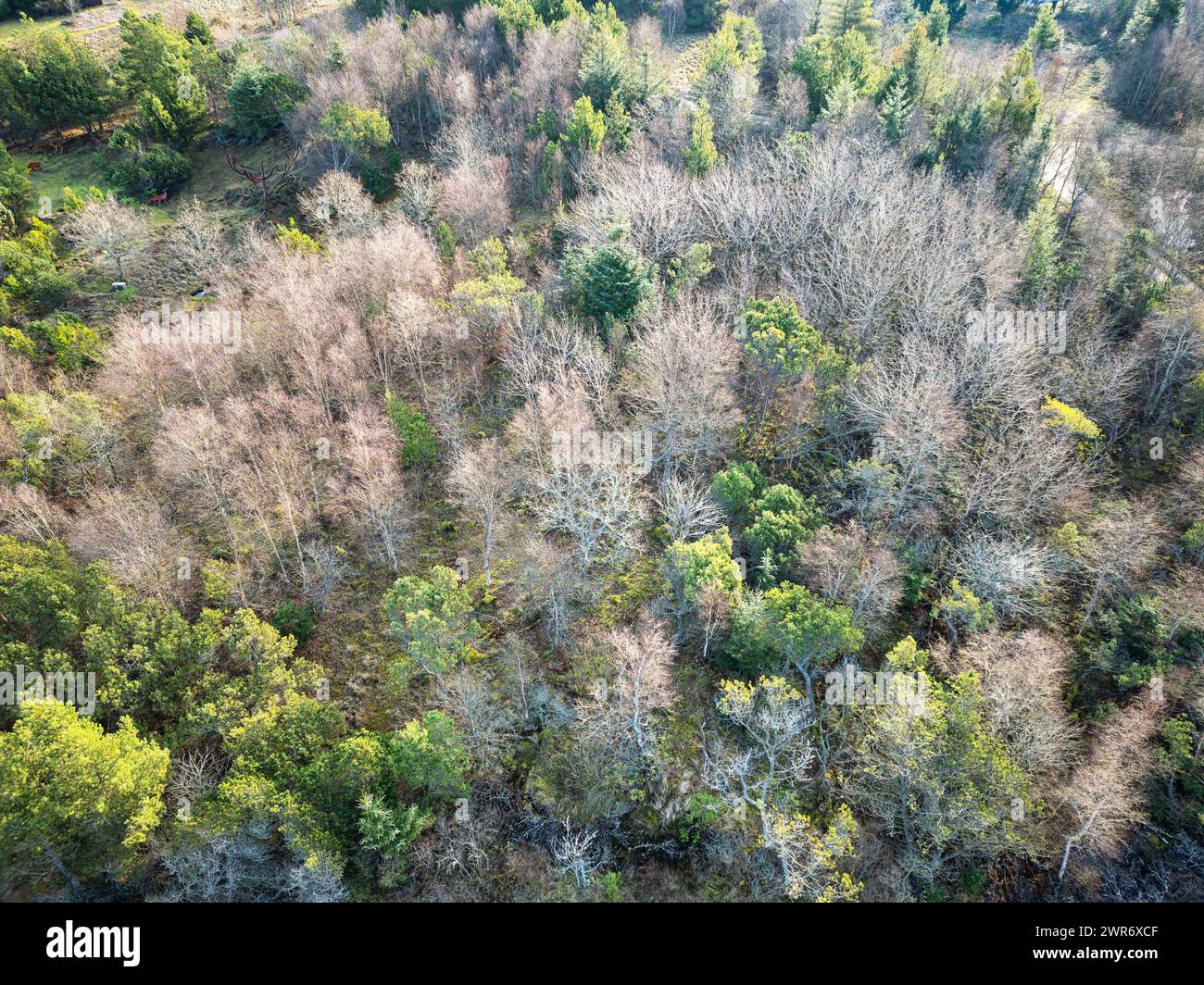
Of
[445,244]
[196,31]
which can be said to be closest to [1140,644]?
[445,244]

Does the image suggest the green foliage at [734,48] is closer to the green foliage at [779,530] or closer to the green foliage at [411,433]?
the green foliage at [411,433]

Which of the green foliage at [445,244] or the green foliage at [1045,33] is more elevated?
the green foliage at [1045,33]

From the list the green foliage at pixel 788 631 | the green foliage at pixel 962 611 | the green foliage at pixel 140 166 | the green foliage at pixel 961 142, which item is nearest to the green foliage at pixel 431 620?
the green foliage at pixel 788 631

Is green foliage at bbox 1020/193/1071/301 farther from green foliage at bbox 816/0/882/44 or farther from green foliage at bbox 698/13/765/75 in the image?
green foliage at bbox 816/0/882/44

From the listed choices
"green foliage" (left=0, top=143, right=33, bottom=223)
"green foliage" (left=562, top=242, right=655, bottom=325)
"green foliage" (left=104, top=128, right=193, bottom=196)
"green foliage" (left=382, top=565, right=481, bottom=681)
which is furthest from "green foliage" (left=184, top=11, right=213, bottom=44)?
"green foliage" (left=382, top=565, right=481, bottom=681)

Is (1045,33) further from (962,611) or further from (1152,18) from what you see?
(962,611)

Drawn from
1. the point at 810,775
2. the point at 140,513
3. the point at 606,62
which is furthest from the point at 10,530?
the point at 606,62
